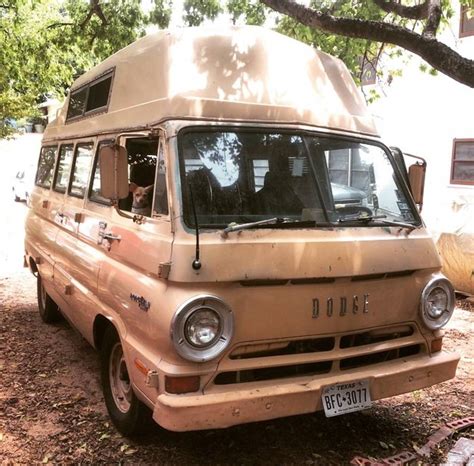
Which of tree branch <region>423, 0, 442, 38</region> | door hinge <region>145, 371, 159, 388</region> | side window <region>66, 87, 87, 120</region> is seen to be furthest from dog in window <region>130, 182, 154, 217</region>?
tree branch <region>423, 0, 442, 38</region>

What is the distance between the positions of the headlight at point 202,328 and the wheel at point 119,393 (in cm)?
88

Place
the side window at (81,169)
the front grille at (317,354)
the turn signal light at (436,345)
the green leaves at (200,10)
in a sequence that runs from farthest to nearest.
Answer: the green leaves at (200,10), the side window at (81,169), the turn signal light at (436,345), the front grille at (317,354)

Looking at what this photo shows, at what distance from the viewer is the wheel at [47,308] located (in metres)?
6.37

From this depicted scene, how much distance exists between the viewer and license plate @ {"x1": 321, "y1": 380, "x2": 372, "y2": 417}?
125 inches

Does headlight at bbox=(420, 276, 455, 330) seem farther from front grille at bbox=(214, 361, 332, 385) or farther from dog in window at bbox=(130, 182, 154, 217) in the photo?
dog in window at bbox=(130, 182, 154, 217)

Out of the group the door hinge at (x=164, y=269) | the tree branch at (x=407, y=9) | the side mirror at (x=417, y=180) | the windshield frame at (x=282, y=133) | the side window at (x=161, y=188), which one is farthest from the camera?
the tree branch at (x=407, y=9)

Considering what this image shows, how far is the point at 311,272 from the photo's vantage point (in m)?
3.19

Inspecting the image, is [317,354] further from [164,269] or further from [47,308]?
[47,308]

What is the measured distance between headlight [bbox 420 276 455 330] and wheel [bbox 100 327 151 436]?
1.98 metres

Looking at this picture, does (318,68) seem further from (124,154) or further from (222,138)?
(124,154)

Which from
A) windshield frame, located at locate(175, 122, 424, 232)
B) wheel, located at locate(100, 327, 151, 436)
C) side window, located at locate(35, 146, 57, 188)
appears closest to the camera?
windshield frame, located at locate(175, 122, 424, 232)

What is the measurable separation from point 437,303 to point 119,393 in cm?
237

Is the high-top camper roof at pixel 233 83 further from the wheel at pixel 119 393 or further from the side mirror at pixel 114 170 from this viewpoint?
the wheel at pixel 119 393

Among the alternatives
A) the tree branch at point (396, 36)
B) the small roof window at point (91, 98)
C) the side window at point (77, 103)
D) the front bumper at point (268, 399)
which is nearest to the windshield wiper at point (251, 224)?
the front bumper at point (268, 399)
